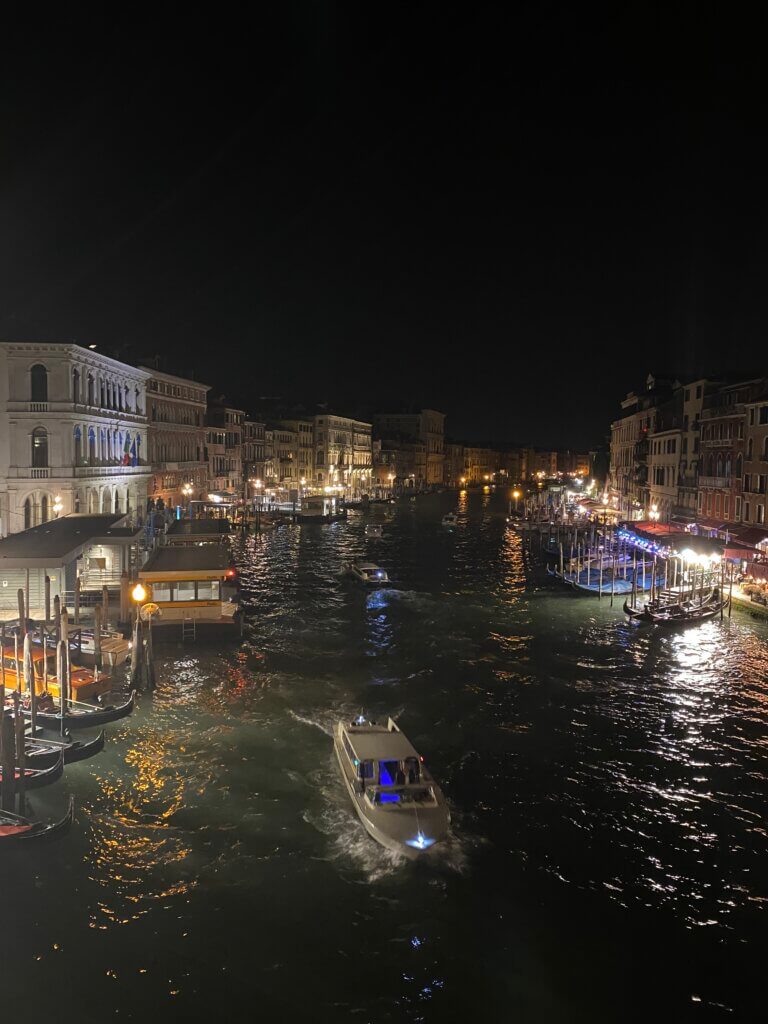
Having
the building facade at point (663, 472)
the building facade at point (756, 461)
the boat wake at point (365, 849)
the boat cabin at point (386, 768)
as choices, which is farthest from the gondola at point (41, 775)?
the building facade at point (663, 472)

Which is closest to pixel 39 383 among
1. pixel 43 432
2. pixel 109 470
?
pixel 43 432

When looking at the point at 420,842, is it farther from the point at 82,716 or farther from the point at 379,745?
the point at 82,716


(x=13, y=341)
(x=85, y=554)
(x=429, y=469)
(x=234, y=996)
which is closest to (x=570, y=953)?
(x=234, y=996)

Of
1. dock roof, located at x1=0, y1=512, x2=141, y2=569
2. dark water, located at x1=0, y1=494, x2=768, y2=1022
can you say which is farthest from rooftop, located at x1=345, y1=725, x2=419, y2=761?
dock roof, located at x1=0, y1=512, x2=141, y2=569

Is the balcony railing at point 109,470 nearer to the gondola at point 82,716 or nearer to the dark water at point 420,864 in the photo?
the dark water at point 420,864

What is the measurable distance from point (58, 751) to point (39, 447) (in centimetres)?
2398

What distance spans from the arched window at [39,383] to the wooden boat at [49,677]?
19141 millimetres

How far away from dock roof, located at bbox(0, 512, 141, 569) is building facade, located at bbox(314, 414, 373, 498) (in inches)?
2937

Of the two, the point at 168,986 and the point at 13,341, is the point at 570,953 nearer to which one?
the point at 168,986

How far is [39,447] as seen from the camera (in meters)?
38.8

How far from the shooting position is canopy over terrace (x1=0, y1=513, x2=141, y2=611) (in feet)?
91.7

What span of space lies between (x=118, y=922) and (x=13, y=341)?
104 feet

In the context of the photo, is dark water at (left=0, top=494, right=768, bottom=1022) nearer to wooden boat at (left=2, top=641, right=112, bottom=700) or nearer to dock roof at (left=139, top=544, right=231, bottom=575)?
wooden boat at (left=2, top=641, right=112, bottom=700)

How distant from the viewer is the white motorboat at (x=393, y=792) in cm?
1525
